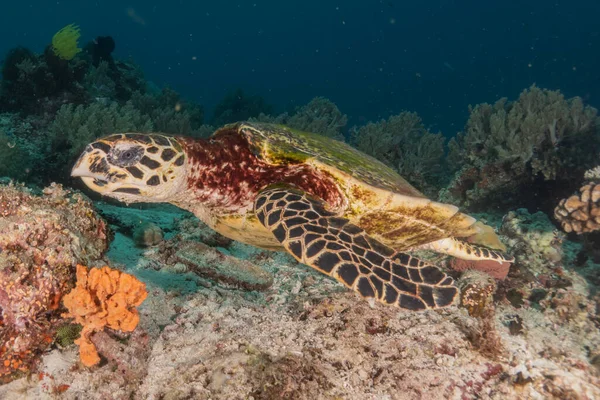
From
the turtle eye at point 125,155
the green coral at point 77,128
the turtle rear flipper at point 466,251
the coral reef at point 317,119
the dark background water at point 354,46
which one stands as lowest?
the green coral at point 77,128

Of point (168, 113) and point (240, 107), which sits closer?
point (168, 113)

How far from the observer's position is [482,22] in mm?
82125

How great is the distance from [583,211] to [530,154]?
2.25 m

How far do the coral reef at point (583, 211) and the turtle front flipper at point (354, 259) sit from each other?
10.4 ft

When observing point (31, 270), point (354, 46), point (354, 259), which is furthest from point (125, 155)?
point (354, 46)

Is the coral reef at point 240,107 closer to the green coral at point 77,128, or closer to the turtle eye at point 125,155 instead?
the green coral at point 77,128

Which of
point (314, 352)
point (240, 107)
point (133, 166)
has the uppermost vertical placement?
point (240, 107)

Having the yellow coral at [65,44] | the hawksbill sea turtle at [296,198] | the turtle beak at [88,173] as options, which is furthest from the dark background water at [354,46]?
the turtle beak at [88,173]

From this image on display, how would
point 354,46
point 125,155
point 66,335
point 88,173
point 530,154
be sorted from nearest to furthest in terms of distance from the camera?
point 66,335, point 88,173, point 125,155, point 530,154, point 354,46

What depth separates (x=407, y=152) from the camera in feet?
26.5

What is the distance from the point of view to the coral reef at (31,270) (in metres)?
1.76

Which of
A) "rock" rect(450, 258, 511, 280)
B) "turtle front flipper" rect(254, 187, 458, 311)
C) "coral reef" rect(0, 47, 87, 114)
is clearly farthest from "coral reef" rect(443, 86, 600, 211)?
"coral reef" rect(0, 47, 87, 114)

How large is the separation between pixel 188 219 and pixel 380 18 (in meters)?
110

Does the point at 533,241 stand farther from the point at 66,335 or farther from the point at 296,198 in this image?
the point at 66,335
